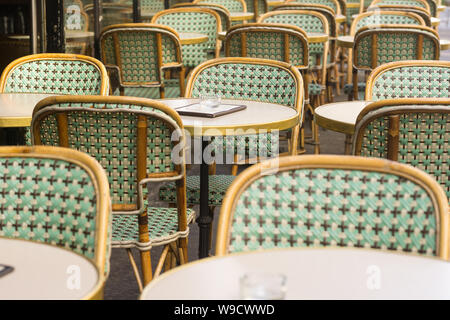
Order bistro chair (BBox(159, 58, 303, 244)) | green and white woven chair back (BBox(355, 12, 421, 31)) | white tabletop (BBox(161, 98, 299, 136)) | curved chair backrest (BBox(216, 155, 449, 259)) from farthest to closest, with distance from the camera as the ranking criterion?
green and white woven chair back (BBox(355, 12, 421, 31))
bistro chair (BBox(159, 58, 303, 244))
white tabletop (BBox(161, 98, 299, 136))
curved chair backrest (BBox(216, 155, 449, 259))

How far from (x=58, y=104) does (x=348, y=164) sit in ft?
3.63

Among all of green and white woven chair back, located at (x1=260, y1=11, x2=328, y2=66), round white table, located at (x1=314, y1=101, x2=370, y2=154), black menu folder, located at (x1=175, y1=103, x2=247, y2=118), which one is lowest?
round white table, located at (x1=314, y1=101, x2=370, y2=154)

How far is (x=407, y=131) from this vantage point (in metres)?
2.49

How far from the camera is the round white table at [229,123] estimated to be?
2.73 m

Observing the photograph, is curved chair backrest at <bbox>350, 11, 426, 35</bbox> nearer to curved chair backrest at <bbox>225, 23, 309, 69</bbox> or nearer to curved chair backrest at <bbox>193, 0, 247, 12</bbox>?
curved chair backrest at <bbox>225, 23, 309, 69</bbox>

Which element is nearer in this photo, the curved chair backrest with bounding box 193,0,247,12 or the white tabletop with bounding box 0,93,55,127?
the white tabletop with bounding box 0,93,55,127

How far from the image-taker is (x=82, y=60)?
369 centimetres

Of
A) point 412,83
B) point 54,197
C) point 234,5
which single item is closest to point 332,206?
point 54,197

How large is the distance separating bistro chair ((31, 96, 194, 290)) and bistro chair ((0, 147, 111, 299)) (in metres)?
0.66

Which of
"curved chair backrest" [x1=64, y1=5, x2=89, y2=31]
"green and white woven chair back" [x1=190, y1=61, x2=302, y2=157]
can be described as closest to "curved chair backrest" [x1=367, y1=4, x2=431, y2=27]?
"curved chair backrest" [x1=64, y1=5, x2=89, y2=31]

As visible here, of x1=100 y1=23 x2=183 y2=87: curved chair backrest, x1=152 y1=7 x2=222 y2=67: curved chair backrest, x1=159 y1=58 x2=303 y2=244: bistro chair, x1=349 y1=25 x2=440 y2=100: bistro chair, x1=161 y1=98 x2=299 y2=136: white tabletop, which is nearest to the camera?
x1=161 y1=98 x2=299 y2=136: white tabletop

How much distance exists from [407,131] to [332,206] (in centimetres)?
85

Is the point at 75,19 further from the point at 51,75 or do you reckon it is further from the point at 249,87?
the point at 249,87

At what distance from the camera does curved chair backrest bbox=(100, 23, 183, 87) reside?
198 inches
